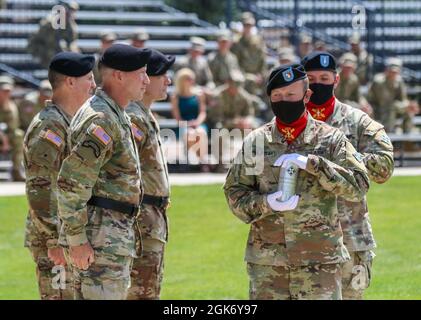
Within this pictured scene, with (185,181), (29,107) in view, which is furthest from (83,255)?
(29,107)

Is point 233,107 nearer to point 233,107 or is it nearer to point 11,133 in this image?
point 233,107

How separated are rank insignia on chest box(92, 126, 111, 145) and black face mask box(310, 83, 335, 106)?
1.89 m

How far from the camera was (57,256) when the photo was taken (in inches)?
311

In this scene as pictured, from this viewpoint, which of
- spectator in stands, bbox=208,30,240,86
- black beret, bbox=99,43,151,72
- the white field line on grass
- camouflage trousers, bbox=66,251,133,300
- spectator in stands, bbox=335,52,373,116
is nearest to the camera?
camouflage trousers, bbox=66,251,133,300

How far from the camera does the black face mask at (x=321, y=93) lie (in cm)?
813

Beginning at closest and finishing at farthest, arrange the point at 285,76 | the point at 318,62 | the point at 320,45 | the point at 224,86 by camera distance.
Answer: the point at 285,76 < the point at 318,62 < the point at 224,86 < the point at 320,45

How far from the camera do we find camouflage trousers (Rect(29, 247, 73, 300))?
324 inches

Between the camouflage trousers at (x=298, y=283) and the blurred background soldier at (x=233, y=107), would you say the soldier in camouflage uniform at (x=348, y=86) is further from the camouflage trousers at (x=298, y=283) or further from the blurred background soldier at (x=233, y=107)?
the camouflage trousers at (x=298, y=283)

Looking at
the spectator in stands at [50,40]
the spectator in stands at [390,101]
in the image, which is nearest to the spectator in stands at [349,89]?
the spectator in stands at [390,101]

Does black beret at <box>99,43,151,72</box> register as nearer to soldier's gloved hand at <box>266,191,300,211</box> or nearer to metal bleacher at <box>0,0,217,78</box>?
soldier's gloved hand at <box>266,191,300,211</box>

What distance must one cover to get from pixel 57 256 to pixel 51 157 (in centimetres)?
69

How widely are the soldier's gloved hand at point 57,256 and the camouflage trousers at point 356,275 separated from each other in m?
1.93

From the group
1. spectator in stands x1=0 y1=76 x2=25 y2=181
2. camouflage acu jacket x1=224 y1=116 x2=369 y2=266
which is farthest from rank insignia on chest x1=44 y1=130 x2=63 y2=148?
spectator in stands x1=0 y1=76 x2=25 y2=181

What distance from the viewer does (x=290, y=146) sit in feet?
23.2
